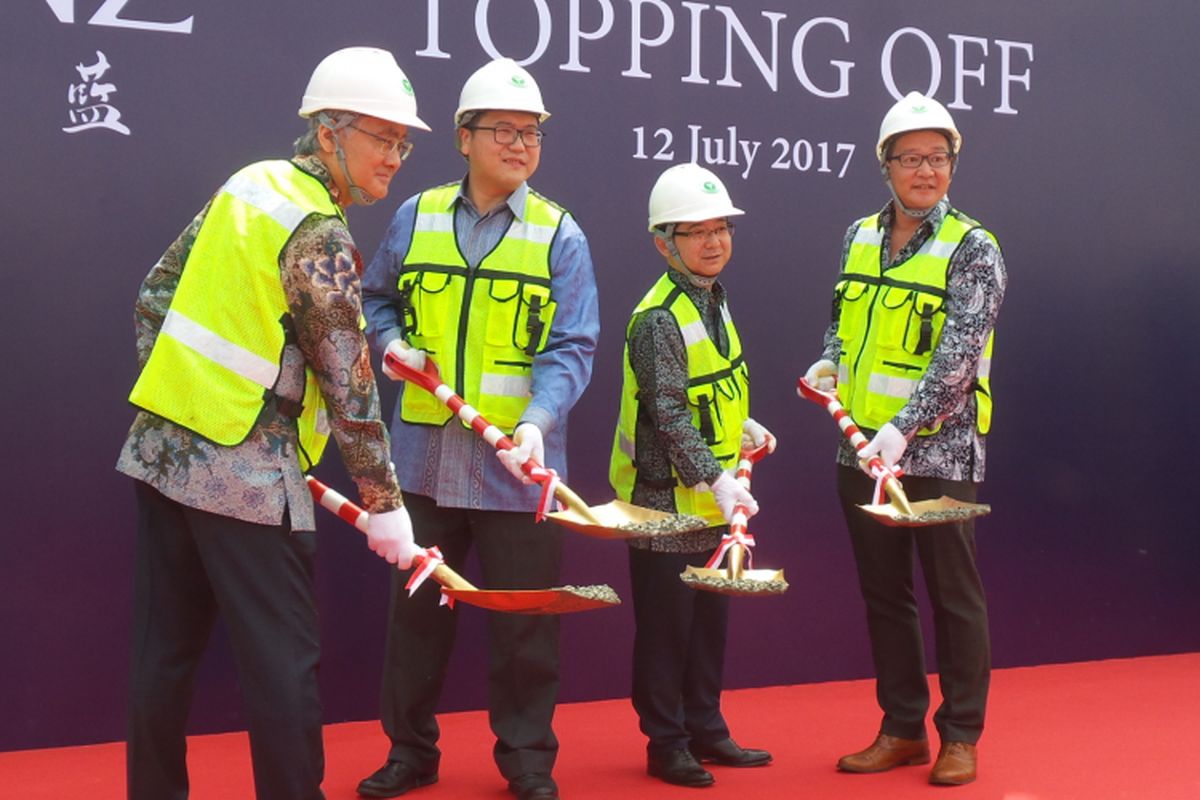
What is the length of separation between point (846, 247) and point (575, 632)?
52.6 inches

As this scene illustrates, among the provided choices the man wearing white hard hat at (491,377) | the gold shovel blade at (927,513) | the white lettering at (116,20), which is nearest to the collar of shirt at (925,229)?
the gold shovel blade at (927,513)

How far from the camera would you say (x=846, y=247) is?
391 cm

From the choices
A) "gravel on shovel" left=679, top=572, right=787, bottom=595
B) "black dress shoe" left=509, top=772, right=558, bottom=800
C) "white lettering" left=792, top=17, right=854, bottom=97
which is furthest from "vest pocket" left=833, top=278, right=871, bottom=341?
"black dress shoe" left=509, top=772, right=558, bottom=800

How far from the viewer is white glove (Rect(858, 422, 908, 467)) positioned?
3.48 meters

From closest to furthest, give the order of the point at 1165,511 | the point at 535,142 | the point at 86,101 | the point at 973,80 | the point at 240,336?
the point at 240,336 → the point at 535,142 → the point at 86,101 → the point at 973,80 → the point at 1165,511

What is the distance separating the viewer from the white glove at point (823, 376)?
12.6 feet

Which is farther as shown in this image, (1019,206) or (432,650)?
(1019,206)

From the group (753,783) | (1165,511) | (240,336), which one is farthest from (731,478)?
(1165,511)

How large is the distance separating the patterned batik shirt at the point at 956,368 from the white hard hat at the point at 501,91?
969mm

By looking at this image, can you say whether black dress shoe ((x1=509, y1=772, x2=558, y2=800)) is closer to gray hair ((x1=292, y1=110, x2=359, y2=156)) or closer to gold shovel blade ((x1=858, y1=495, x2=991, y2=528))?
gold shovel blade ((x1=858, y1=495, x2=991, y2=528))

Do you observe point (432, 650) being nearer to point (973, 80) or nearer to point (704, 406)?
point (704, 406)

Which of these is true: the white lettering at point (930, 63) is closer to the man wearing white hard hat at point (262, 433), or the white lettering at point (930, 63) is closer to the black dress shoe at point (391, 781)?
the man wearing white hard hat at point (262, 433)

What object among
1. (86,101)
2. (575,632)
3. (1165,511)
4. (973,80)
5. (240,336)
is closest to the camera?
(240,336)

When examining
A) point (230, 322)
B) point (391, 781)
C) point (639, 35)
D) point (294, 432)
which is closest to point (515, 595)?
point (294, 432)
